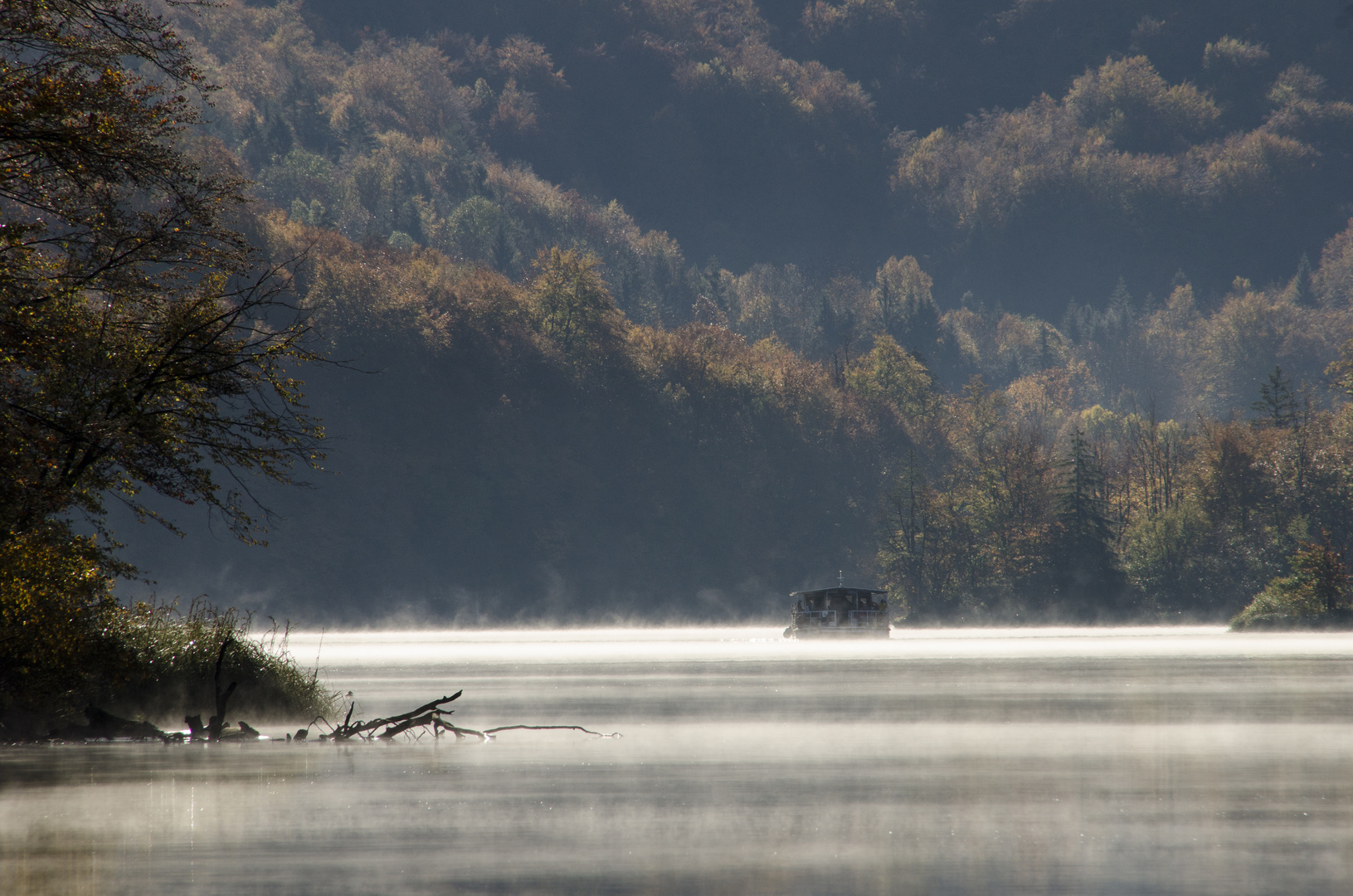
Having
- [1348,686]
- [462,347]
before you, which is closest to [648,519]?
[462,347]

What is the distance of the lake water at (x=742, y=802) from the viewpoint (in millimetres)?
13125

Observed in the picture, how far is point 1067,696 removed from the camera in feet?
116

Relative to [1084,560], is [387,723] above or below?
below

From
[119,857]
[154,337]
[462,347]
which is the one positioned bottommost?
[119,857]

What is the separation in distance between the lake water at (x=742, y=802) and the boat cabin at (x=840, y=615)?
6665 centimetres

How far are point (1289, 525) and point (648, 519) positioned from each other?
202 ft

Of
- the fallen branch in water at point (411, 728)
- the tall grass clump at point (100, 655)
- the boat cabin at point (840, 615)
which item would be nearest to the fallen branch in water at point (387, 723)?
the fallen branch in water at point (411, 728)

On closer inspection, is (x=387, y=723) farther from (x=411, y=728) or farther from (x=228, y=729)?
(x=228, y=729)

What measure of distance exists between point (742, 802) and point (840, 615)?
3421 inches

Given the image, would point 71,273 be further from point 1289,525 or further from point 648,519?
point 648,519

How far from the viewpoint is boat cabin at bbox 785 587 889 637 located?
10281 cm

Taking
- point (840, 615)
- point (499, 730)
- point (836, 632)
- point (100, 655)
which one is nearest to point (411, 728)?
point (499, 730)

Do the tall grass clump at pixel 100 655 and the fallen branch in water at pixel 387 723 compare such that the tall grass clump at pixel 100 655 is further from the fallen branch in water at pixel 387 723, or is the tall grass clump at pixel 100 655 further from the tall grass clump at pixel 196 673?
the fallen branch in water at pixel 387 723

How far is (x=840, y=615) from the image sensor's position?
104m
